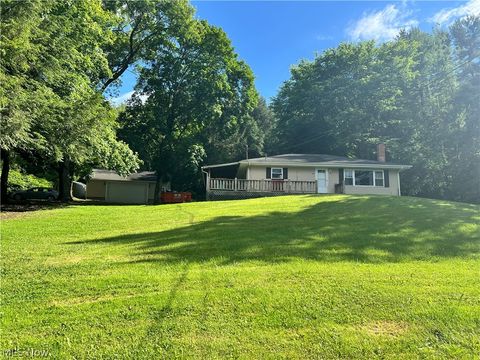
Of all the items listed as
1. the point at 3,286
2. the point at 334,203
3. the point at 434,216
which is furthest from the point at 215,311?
the point at 334,203

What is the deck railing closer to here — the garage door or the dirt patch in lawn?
the garage door

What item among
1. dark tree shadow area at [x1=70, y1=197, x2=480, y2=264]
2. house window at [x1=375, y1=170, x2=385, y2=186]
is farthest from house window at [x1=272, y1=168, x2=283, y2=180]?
dark tree shadow area at [x1=70, y1=197, x2=480, y2=264]

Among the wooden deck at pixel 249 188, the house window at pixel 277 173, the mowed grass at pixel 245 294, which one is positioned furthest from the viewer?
the house window at pixel 277 173

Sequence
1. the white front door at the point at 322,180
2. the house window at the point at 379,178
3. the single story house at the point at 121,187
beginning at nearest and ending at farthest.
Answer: the white front door at the point at 322,180
the house window at the point at 379,178
the single story house at the point at 121,187

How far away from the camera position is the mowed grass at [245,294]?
154 inches

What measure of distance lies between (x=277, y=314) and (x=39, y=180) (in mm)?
42573

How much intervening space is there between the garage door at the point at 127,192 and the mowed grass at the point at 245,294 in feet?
100

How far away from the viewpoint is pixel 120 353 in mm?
3740

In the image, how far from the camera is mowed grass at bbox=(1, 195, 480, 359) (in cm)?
392

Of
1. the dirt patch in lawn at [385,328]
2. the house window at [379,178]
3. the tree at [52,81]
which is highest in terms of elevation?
the tree at [52,81]

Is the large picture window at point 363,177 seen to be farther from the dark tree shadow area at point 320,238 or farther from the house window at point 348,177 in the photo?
the dark tree shadow area at point 320,238

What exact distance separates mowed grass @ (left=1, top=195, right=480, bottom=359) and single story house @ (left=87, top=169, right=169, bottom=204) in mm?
30430

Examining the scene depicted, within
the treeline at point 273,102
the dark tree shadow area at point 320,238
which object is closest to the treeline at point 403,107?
the treeline at point 273,102

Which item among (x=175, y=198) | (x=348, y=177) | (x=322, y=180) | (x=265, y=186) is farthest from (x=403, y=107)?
(x=175, y=198)
